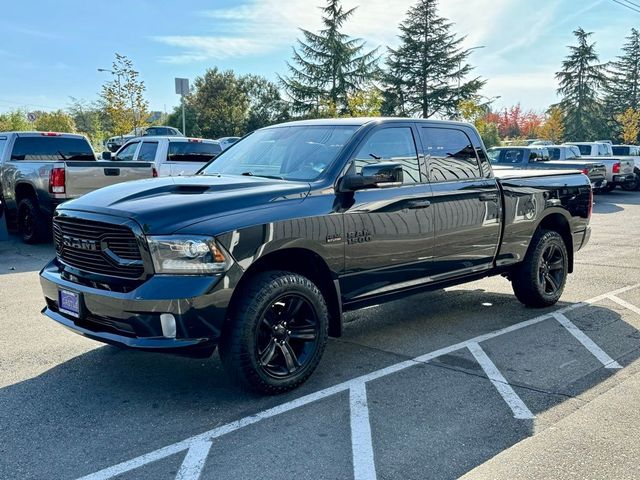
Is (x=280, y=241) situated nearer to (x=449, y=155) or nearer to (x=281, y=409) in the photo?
(x=281, y=409)

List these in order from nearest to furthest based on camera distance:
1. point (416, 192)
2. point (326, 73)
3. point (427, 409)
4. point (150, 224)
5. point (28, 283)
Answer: point (150, 224) < point (427, 409) < point (416, 192) < point (28, 283) < point (326, 73)

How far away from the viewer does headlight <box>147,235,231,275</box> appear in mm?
3604

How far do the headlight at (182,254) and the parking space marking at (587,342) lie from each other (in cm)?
328

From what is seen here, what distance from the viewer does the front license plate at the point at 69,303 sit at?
3.93 meters

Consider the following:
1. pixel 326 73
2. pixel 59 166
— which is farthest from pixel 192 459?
pixel 326 73

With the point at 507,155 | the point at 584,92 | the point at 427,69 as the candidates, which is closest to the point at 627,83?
the point at 584,92

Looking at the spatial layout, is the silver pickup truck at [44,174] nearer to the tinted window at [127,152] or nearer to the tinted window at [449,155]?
the tinted window at [127,152]

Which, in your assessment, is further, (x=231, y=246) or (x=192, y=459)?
(x=231, y=246)

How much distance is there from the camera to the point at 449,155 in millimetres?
5574

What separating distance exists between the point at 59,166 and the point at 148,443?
7.38 m

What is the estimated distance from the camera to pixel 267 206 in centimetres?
402

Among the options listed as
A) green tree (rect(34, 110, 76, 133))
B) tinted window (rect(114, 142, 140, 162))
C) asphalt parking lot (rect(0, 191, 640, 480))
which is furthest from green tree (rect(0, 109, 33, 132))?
asphalt parking lot (rect(0, 191, 640, 480))

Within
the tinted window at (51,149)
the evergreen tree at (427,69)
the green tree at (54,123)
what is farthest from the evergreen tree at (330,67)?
the tinted window at (51,149)

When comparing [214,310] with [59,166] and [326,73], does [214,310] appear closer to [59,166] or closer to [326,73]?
[59,166]
